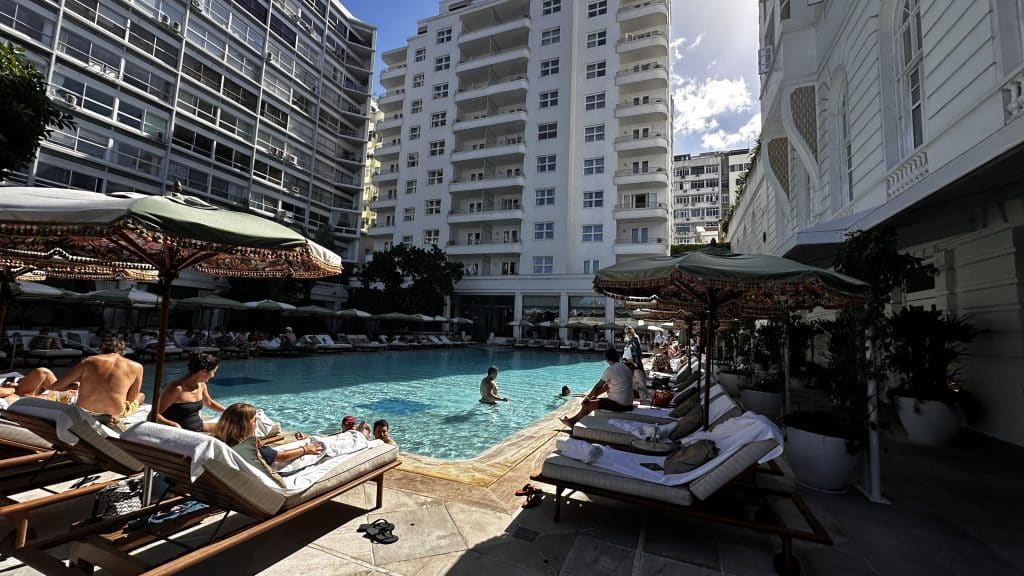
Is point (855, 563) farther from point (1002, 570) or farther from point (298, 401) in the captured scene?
point (298, 401)

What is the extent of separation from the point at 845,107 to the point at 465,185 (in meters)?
30.9

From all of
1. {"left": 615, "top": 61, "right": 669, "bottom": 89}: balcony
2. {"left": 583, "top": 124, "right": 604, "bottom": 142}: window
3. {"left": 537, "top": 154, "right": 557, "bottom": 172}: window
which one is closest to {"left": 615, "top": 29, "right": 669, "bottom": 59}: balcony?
{"left": 615, "top": 61, "right": 669, "bottom": 89}: balcony

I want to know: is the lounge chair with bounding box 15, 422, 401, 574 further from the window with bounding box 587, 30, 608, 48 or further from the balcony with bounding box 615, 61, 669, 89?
the window with bounding box 587, 30, 608, 48

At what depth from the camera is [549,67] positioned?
3766cm

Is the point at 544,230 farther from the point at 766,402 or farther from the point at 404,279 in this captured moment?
the point at 766,402

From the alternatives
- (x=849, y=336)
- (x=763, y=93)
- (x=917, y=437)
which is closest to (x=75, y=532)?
(x=849, y=336)

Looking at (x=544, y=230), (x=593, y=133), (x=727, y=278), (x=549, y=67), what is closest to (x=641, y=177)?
(x=593, y=133)

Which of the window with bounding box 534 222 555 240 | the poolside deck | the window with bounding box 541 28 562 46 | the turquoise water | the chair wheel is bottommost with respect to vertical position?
the turquoise water

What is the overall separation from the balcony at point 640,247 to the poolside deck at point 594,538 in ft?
93.2

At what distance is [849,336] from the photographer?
15.9 ft

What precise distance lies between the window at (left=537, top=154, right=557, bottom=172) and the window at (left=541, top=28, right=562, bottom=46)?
10.2 metres

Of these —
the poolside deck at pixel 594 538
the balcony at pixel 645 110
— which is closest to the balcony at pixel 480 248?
the balcony at pixel 645 110

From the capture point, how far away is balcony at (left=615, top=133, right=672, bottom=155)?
33281mm

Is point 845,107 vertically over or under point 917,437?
over
